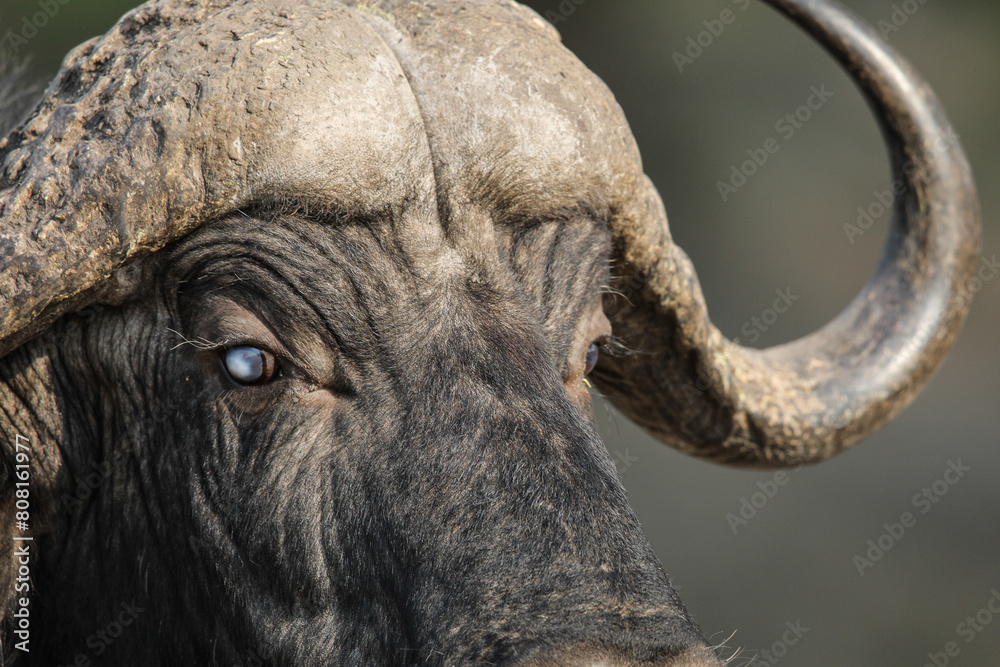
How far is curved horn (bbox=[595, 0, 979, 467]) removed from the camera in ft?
12.4

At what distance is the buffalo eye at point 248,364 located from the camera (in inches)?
96.0

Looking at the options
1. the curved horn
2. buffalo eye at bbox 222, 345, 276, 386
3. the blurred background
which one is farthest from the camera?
the blurred background

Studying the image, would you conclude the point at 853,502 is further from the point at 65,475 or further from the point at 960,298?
the point at 65,475

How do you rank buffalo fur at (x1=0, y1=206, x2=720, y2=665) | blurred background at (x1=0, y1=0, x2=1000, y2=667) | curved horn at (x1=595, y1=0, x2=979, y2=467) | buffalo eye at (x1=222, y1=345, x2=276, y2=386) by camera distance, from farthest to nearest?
blurred background at (x1=0, y1=0, x2=1000, y2=667), curved horn at (x1=595, y1=0, x2=979, y2=467), buffalo eye at (x1=222, y1=345, x2=276, y2=386), buffalo fur at (x1=0, y1=206, x2=720, y2=665)

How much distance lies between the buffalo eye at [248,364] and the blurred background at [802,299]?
21.8 feet

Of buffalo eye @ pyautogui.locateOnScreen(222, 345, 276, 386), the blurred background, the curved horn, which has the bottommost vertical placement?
the blurred background

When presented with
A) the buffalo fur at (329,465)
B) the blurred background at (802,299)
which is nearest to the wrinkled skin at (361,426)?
the buffalo fur at (329,465)

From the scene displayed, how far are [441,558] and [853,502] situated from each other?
8.47 meters

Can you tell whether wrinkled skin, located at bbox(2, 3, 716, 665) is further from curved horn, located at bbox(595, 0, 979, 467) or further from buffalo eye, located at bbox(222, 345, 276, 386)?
curved horn, located at bbox(595, 0, 979, 467)

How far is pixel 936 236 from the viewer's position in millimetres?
4000

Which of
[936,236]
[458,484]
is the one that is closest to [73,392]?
[458,484]

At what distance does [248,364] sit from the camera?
8.00 ft

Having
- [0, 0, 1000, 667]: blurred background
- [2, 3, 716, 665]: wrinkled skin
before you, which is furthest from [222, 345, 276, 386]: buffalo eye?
[0, 0, 1000, 667]: blurred background

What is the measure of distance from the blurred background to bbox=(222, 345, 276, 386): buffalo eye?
665 cm
